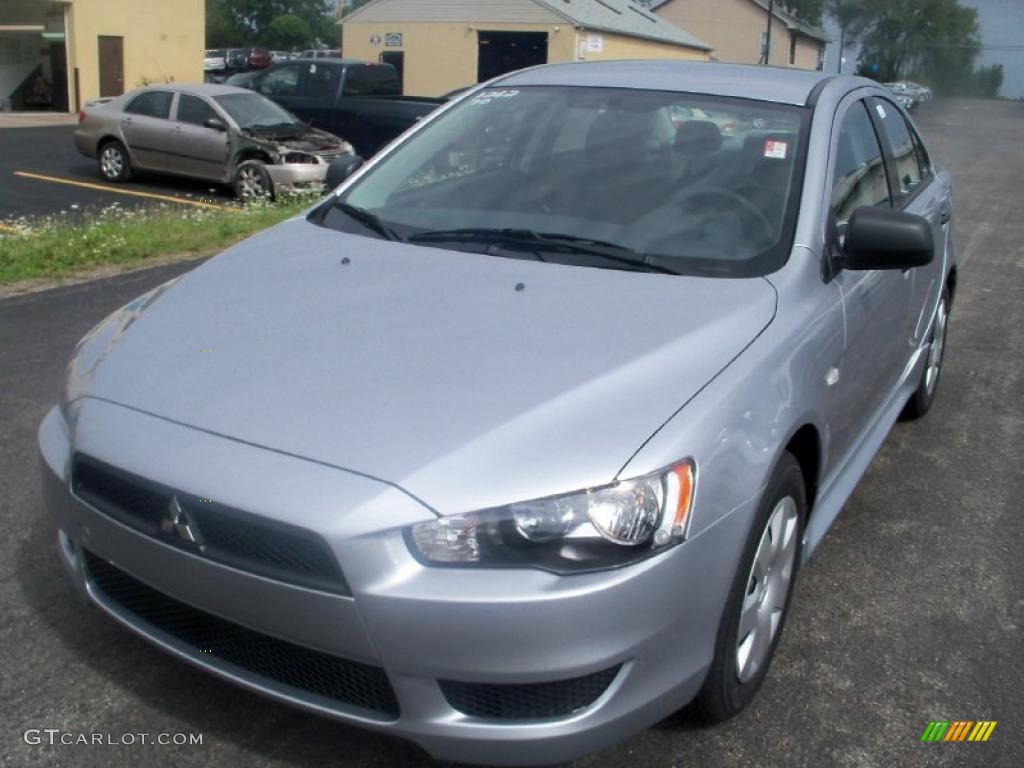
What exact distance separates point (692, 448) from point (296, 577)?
913 millimetres

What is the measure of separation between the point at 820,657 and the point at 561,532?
1388 mm

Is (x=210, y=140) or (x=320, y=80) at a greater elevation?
(x=320, y=80)

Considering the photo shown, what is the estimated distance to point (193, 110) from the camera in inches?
594

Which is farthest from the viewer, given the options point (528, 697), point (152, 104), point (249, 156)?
point (152, 104)

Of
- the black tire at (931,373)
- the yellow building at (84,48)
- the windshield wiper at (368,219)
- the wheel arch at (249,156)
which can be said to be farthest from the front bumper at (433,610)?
the yellow building at (84,48)

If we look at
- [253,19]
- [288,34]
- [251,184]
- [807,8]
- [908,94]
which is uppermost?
[807,8]

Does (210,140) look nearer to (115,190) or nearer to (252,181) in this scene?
(252,181)

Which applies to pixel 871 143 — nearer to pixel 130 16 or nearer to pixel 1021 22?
pixel 130 16

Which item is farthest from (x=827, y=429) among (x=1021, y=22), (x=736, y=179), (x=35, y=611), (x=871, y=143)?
(x=1021, y=22)

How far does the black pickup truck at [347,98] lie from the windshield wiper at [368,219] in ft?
39.9

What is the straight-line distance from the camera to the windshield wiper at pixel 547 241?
344 cm

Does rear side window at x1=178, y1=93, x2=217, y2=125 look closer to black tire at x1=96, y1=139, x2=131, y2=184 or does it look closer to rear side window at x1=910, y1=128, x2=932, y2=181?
black tire at x1=96, y1=139, x2=131, y2=184

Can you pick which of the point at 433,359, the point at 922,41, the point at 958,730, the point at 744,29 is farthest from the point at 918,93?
the point at 433,359

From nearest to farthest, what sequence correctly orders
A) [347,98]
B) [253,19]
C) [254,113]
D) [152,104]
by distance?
[254,113], [152,104], [347,98], [253,19]
